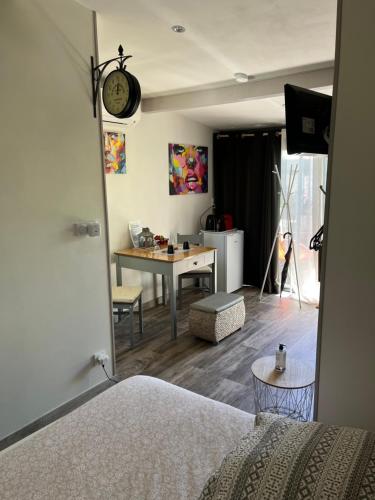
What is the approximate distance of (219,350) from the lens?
3.51 metres

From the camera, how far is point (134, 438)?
1.38 meters

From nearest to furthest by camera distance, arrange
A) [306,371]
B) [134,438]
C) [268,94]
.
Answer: [134,438], [306,371], [268,94]

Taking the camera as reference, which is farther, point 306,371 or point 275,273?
point 275,273

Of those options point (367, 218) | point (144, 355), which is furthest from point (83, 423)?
point (144, 355)

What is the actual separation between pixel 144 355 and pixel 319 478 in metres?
2.62

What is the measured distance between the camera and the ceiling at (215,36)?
2119mm

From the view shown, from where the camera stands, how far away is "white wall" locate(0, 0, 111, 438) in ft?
6.83

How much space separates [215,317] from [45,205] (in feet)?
6.26

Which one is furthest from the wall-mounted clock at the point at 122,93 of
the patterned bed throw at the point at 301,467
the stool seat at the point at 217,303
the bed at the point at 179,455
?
the stool seat at the point at 217,303

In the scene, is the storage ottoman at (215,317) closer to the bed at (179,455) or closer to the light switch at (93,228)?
the light switch at (93,228)

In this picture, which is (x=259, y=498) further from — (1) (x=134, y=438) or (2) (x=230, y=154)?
(2) (x=230, y=154)

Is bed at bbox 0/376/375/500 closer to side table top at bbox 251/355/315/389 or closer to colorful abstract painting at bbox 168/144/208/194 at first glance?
side table top at bbox 251/355/315/389

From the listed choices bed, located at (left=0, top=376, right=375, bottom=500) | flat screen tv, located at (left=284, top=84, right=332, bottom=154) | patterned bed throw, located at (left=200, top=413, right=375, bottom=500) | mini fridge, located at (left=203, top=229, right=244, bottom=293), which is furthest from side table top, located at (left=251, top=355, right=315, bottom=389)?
mini fridge, located at (left=203, top=229, right=244, bottom=293)

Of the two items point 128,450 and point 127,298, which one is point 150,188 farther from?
point 128,450
